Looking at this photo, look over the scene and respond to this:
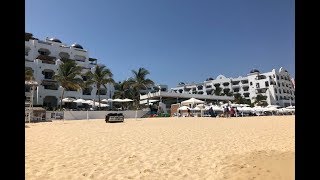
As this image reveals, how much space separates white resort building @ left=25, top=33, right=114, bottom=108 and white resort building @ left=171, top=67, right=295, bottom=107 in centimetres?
5234

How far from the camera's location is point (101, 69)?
5288 centimetres

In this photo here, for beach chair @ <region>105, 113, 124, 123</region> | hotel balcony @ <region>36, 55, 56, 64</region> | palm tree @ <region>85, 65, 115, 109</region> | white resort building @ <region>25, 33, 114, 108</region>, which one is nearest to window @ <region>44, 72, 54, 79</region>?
white resort building @ <region>25, 33, 114, 108</region>

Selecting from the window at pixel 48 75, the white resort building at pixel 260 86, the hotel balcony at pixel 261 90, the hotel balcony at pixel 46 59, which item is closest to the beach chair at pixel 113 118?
the window at pixel 48 75

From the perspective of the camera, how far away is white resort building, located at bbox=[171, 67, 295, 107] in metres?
95.6

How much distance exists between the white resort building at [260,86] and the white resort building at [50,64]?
5234 centimetres

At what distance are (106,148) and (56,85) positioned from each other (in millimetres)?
46283

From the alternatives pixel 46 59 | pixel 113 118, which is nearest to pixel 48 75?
pixel 46 59

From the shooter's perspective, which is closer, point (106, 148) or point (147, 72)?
point (106, 148)

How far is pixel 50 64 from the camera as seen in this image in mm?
52688

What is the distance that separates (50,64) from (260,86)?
232ft

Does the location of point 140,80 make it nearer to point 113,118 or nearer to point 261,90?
point 113,118

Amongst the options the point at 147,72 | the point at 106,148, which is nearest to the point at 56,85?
the point at 147,72
